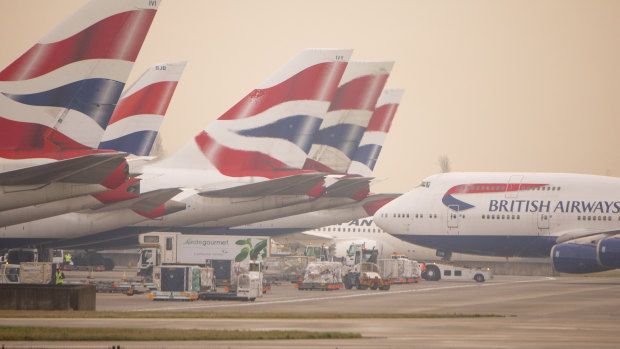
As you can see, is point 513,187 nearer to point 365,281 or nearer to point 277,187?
point 365,281

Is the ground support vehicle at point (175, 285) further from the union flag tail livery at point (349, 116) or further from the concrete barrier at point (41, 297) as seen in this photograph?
the union flag tail livery at point (349, 116)

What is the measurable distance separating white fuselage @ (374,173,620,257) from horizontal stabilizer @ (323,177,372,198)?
1938 centimetres

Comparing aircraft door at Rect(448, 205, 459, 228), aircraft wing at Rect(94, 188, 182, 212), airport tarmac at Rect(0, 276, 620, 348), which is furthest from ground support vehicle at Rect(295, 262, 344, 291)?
aircraft door at Rect(448, 205, 459, 228)

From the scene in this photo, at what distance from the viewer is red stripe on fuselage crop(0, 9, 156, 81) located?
28656mm

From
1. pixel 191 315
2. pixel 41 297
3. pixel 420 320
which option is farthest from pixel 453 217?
pixel 41 297

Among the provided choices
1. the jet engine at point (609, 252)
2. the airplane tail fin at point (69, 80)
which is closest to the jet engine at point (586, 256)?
the jet engine at point (609, 252)

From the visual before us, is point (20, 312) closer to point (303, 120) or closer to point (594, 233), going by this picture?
point (303, 120)

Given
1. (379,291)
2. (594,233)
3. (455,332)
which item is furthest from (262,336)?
(594,233)

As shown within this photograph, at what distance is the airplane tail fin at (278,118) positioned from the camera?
43281 mm

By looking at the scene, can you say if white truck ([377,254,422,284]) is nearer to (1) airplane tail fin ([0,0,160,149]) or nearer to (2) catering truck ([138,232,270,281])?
(2) catering truck ([138,232,270,281])

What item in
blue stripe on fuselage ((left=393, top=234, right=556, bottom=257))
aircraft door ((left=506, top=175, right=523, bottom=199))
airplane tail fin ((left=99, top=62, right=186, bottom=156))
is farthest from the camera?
aircraft door ((left=506, top=175, right=523, bottom=199))

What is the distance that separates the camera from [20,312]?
29.8m

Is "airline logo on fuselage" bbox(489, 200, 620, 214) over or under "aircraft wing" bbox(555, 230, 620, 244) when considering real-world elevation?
over

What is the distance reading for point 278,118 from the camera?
142 ft
